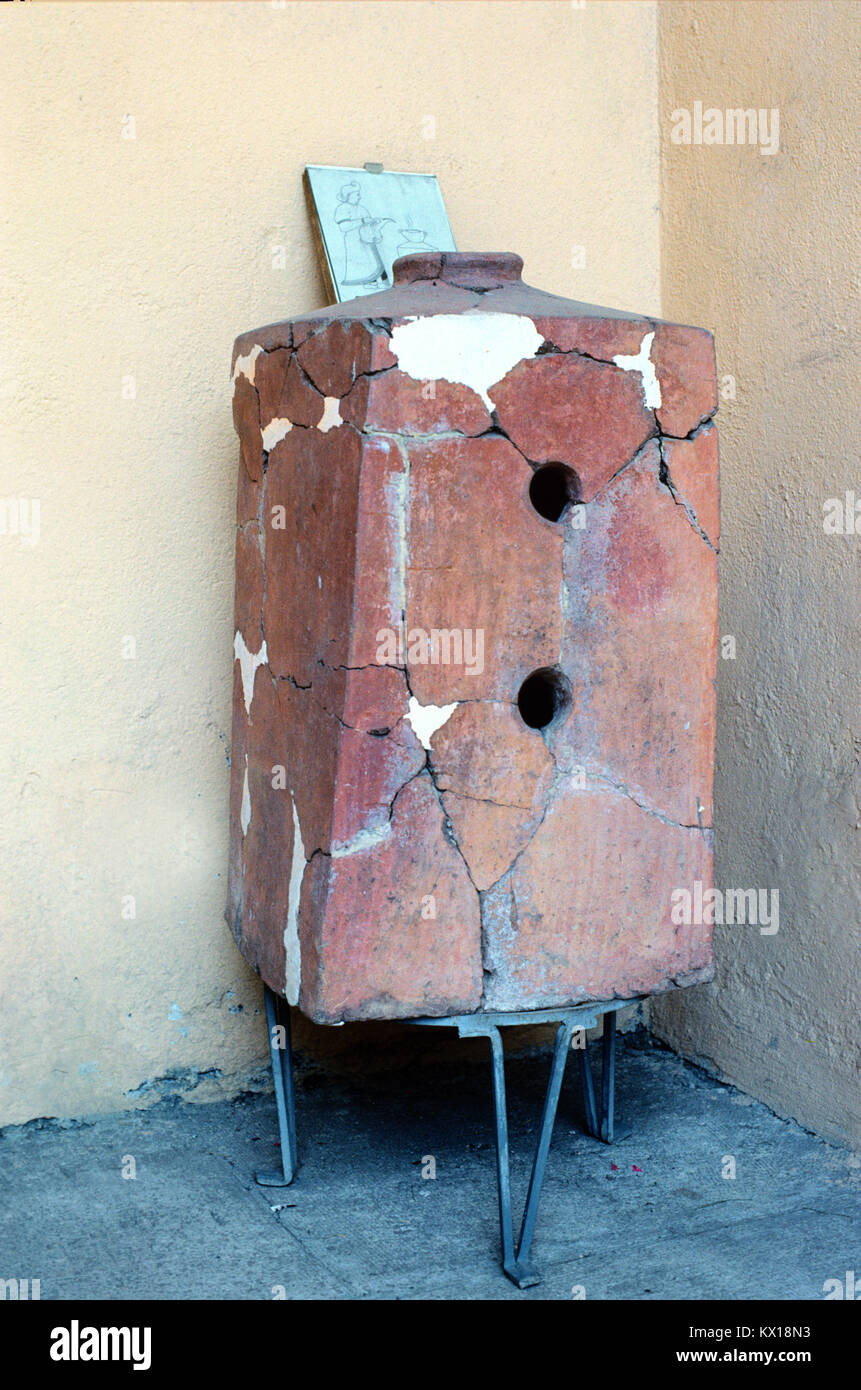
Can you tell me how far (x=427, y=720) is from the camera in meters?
2.01

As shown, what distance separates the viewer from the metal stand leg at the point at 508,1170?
2080 millimetres

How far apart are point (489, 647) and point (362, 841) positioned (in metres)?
0.34

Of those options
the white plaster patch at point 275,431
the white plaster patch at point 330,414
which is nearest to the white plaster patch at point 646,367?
Result: the white plaster patch at point 330,414

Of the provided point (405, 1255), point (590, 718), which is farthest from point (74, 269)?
point (405, 1255)

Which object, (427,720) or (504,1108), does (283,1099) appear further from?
(427,720)

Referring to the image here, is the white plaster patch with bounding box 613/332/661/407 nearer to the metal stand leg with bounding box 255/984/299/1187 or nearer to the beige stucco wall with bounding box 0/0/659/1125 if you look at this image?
the beige stucco wall with bounding box 0/0/659/1125

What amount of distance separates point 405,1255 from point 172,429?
5.03 ft

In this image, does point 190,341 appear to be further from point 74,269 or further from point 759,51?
point 759,51

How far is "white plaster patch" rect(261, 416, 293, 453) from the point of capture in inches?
86.0

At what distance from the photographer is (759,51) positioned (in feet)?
8.63

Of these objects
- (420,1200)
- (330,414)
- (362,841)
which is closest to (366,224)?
(330,414)

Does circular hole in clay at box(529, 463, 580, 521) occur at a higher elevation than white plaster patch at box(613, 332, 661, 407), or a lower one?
lower

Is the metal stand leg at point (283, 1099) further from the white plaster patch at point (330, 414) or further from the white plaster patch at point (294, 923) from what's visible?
the white plaster patch at point (330, 414)

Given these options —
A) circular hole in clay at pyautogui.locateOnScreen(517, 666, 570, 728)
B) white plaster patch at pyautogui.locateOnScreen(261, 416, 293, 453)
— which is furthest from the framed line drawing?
circular hole in clay at pyautogui.locateOnScreen(517, 666, 570, 728)
